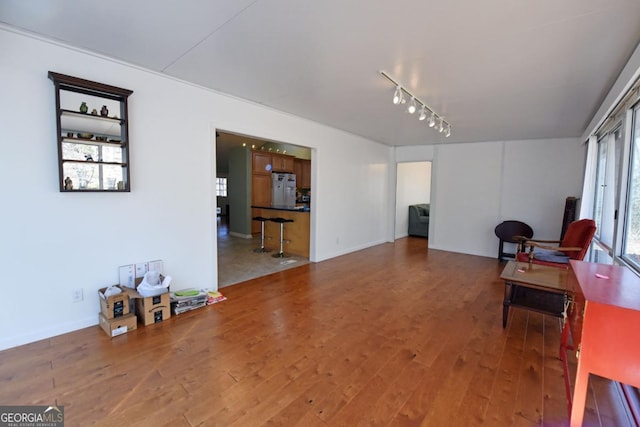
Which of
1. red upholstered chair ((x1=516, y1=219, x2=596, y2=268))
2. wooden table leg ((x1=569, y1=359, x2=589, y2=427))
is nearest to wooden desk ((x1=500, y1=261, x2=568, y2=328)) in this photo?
red upholstered chair ((x1=516, y1=219, x2=596, y2=268))

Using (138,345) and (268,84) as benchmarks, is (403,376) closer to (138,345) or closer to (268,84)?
(138,345)

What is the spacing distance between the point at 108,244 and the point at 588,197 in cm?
642

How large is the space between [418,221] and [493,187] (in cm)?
234

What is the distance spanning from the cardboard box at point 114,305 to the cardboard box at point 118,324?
36 millimetres

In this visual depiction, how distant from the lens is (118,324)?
97.2 inches

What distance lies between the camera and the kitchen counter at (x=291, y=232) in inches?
218

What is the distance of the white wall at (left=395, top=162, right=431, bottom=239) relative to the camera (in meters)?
7.71

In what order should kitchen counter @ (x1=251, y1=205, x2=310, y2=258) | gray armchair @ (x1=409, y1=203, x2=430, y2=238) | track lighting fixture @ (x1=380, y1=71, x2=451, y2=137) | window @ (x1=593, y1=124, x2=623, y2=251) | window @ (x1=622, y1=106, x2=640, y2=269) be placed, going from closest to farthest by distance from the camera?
window @ (x1=622, y1=106, x2=640, y2=269)
track lighting fixture @ (x1=380, y1=71, x2=451, y2=137)
window @ (x1=593, y1=124, x2=623, y2=251)
kitchen counter @ (x1=251, y1=205, x2=310, y2=258)
gray armchair @ (x1=409, y1=203, x2=430, y2=238)

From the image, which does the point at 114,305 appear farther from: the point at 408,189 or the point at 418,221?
the point at 408,189

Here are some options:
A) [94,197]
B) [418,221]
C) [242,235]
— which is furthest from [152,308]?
[418,221]

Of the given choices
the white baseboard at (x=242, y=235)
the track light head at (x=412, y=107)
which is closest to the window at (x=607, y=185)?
the track light head at (x=412, y=107)

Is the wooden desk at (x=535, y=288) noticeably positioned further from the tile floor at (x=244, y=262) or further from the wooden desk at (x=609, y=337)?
the tile floor at (x=244, y=262)

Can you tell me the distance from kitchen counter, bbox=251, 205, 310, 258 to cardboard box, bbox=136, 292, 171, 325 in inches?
118

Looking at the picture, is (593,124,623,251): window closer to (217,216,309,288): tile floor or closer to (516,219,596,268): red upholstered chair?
(516,219,596,268): red upholstered chair
